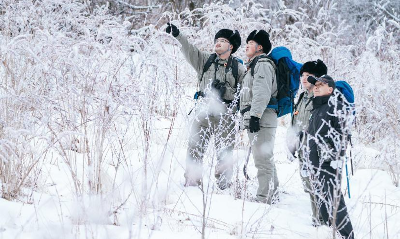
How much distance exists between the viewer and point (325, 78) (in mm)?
2689

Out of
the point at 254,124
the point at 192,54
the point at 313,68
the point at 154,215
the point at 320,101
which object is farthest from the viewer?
the point at 192,54

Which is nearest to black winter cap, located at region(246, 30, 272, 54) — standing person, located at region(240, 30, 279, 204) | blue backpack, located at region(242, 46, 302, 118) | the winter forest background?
standing person, located at region(240, 30, 279, 204)

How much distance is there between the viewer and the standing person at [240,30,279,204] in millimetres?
3145

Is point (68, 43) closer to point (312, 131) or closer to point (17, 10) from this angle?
point (17, 10)

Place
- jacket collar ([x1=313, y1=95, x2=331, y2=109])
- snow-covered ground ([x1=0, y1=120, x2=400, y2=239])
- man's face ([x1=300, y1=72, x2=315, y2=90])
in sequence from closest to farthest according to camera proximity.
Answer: snow-covered ground ([x1=0, y1=120, x2=400, y2=239])
jacket collar ([x1=313, y1=95, x2=331, y2=109])
man's face ([x1=300, y1=72, x2=315, y2=90])

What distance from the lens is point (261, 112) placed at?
3.14m

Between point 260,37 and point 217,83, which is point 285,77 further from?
point 217,83

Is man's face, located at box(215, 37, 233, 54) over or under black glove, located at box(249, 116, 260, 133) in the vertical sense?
over

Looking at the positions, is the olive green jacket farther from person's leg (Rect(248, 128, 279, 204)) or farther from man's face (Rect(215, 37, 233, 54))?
man's face (Rect(215, 37, 233, 54))

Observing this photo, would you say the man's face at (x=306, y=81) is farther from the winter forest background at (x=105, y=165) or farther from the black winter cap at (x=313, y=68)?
the winter forest background at (x=105, y=165)

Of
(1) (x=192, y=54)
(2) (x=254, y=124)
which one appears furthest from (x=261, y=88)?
(1) (x=192, y=54)

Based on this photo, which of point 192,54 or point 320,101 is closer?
point 320,101

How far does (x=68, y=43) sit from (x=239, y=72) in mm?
1579

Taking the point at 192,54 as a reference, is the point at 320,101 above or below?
below
